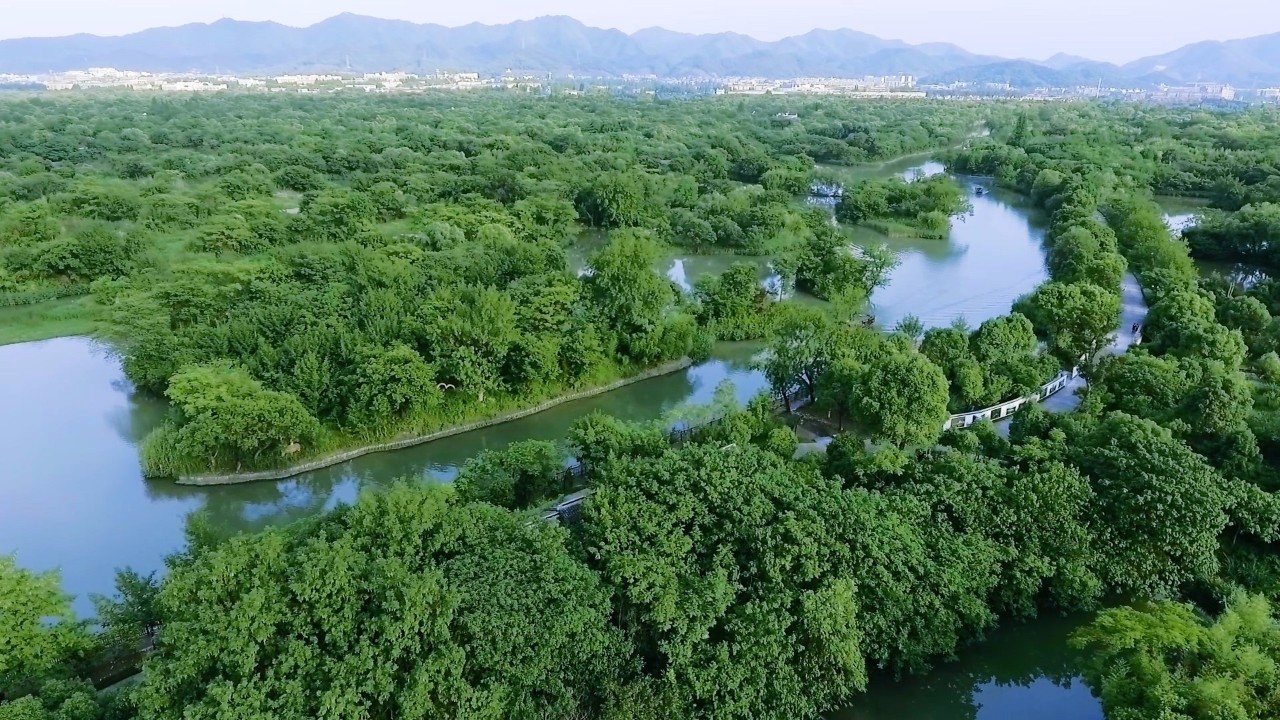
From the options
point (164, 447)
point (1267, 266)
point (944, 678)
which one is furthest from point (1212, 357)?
point (164, 447)

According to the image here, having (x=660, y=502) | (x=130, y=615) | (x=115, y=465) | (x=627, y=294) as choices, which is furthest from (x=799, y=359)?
(x=115, y=465)

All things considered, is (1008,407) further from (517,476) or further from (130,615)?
(130,615)

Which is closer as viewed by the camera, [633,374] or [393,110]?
[633,374]

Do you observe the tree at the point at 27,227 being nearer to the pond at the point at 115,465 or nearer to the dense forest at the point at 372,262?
the dense forest at the point at 372,262

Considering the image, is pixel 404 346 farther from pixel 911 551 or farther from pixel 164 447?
pixel 911 551

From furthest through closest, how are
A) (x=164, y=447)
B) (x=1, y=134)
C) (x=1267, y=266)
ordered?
(x=1, y=134), (x=1267, y=266), (x=164, y=447)

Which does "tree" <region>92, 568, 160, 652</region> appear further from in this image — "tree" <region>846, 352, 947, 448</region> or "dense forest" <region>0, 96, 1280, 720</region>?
"tree" <region>846, 352, 947, 448</region>

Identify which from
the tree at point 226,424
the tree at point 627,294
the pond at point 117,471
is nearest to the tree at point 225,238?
the pond at point 117,471
